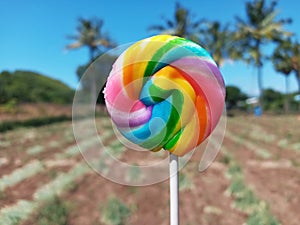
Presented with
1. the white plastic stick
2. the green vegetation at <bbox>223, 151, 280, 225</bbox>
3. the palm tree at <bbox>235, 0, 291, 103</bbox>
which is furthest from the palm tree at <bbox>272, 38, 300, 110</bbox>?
the white plastic stick

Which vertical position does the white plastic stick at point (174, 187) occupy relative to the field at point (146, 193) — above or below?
above

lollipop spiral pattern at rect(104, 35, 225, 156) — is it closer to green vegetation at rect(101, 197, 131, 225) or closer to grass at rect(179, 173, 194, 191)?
green vegetation at rect(101, 197, 131, 225)

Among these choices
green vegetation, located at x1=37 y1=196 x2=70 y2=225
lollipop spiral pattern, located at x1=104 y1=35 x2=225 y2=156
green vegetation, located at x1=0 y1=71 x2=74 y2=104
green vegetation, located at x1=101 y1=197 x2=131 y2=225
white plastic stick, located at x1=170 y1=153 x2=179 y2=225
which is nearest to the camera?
lollipop spiral pattern, located at x1=104 y1=35 x2=225 y2=156

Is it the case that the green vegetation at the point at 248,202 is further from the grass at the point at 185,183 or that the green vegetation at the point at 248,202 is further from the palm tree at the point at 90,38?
the palm tree at the point at 90,38

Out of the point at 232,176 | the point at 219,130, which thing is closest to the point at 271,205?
the point at 232,176

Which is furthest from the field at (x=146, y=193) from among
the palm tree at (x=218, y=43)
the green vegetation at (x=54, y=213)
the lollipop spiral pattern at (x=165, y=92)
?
the palm tree at (x=218, y=43)

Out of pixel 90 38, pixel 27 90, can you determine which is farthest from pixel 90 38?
pixel 27 90
